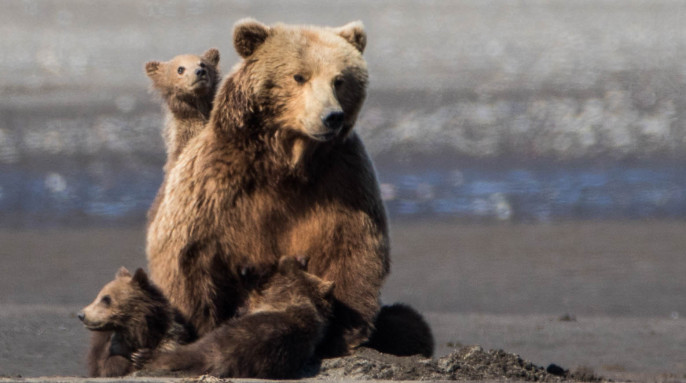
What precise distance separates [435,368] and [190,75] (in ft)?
10.5

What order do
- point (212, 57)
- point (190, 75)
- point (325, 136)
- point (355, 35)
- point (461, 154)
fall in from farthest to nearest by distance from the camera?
1. point (461, 154)
2. point (212, 57)
3. point (190, 75)
4. point (355, 35)
5. point (325, 136)

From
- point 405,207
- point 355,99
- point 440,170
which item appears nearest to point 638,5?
point 440,170

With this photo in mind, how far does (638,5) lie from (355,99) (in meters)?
27.3

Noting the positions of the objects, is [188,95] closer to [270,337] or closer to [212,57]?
[212,57]

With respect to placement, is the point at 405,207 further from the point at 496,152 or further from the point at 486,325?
the point at 486,325

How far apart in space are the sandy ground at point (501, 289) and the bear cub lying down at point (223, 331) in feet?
3.65

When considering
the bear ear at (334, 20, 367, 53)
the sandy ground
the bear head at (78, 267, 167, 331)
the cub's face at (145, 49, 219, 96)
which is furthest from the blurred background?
the bear head at (78, 267, 167, 331)

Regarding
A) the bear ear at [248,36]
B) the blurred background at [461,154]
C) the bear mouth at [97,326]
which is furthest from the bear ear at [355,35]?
the blurred background at [461,154]

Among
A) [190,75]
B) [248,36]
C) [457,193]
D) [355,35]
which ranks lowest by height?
[248,36]

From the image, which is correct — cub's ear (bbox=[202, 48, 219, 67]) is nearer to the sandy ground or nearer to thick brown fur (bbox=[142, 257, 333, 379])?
the sandy ground

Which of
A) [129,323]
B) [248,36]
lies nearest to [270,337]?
[129,323]

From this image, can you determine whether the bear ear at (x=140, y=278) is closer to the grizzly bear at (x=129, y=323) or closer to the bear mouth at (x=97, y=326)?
the grizzly bear at (x=129, y=323)

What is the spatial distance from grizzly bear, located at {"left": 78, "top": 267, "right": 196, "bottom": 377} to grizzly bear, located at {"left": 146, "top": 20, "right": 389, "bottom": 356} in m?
0.18

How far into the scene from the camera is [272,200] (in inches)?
223
